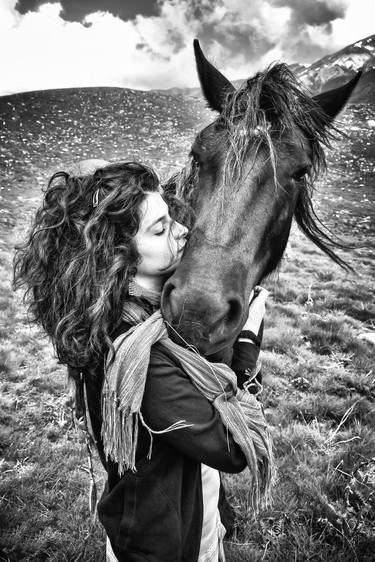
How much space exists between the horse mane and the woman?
0.66 meters

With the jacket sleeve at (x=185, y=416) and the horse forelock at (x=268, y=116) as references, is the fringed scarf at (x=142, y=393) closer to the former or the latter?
the jacket sleeve at (x=185, y=416)

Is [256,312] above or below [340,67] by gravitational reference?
below

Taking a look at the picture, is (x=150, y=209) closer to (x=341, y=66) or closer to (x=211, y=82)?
(x=211, y=82)

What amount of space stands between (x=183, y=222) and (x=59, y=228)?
812mm

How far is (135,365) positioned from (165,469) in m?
0.60

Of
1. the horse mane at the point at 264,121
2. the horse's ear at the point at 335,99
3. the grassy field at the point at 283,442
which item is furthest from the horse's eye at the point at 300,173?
the grassy field at the point at 283,442

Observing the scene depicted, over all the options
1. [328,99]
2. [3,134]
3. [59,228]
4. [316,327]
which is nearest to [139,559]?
[59,228]

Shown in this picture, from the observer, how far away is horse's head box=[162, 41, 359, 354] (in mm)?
1625

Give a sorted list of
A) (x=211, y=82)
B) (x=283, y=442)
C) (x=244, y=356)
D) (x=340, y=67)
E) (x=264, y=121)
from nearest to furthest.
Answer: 1. (x=244, y=356)
2. (x=264, y=121)
3. (x=211, y=82)
4. (x=283, y=442)
5. (x=340, y=67)

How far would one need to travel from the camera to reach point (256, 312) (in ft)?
7.86

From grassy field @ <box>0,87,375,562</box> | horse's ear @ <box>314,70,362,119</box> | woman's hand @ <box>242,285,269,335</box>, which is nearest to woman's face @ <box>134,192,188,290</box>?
woman's hand @ <box>242,285,269,335</box>

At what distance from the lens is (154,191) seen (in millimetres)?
1865

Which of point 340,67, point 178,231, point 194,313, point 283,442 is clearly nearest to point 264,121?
point 178,231

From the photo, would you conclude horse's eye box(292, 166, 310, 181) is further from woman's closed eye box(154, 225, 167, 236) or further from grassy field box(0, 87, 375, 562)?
grassy field box(0, 87, 375, 562)
